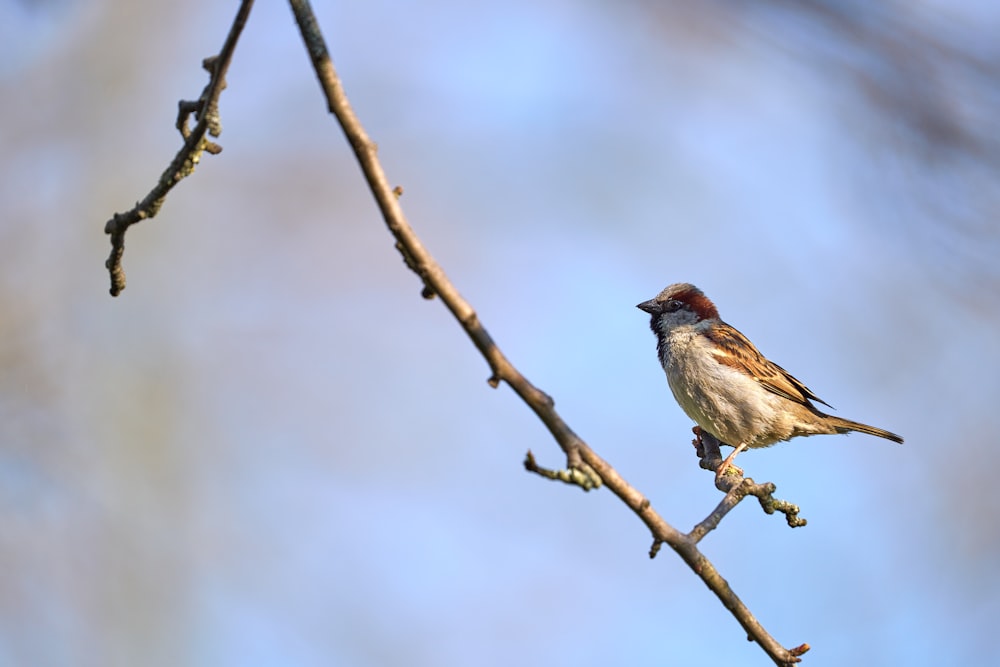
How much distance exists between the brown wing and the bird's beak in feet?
1.16

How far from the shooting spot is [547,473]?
2045mm

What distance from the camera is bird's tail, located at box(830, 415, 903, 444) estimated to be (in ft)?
17.3

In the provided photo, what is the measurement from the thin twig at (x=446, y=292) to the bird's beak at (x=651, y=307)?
3.82 metres

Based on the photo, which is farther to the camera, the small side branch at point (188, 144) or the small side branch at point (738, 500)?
the small side branch at point (738, 500)

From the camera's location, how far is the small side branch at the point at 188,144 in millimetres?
1928

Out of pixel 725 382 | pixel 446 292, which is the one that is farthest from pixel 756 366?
pixel 446 292

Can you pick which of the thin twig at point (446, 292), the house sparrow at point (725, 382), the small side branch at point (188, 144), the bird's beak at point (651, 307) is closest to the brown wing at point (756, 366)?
the house sparrow at point (725, 382)

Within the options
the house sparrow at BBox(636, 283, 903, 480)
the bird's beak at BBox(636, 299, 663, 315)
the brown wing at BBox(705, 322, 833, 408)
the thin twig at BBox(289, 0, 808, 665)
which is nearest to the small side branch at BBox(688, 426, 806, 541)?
the thin twig at BBox(289, 0, 808, 665)

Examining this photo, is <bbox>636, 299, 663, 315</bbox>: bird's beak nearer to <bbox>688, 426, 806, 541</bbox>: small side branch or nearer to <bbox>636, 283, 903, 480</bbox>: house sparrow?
<bbox>636, 283, 903, 480</bbox>: house sparrow

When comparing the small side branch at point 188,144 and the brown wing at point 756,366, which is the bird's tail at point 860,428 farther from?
the small side branch at point 188,144

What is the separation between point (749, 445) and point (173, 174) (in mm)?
4082

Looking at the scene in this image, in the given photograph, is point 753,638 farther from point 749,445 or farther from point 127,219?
point 749,445

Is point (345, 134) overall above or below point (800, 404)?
below

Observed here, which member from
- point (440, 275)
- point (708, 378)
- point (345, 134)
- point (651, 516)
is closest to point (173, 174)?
point (345, 134)
